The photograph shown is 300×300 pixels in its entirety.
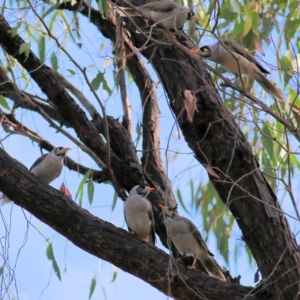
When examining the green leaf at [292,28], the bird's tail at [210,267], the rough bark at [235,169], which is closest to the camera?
the rough bark at [235,169]

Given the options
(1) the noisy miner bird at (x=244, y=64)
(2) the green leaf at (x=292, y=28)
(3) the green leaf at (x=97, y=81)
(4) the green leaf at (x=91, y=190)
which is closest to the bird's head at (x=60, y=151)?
(3) the green leaf at (x=97, y=81)

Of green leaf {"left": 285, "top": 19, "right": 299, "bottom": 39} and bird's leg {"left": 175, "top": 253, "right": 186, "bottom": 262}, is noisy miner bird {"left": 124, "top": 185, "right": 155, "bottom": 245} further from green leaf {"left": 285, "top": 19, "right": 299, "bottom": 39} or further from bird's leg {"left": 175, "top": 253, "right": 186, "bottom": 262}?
green leaf {"left": 285, "top": 19, "right": 299, "bottom": 39}

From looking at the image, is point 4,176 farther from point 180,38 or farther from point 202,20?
point 202,20

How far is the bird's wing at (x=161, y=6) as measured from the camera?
4.01m

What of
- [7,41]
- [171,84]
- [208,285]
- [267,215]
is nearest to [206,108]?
[171,84]

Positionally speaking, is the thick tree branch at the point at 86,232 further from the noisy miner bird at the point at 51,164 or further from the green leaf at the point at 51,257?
the noisy miner bird at the point at 51,164

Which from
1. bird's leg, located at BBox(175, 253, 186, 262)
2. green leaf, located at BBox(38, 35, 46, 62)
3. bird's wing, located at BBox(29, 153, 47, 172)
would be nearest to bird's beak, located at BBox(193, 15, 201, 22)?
green leaf, located at BBox(38, 35, 46, 62)

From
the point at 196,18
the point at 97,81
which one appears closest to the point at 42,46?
the point at 97,81

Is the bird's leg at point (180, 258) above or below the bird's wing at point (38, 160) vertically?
below

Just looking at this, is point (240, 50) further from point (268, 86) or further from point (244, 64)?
point (268, 86)

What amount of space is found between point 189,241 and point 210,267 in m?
0.35

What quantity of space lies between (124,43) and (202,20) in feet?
1.67

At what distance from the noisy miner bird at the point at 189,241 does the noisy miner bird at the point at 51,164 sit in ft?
2.97

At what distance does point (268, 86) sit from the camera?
392 cm
